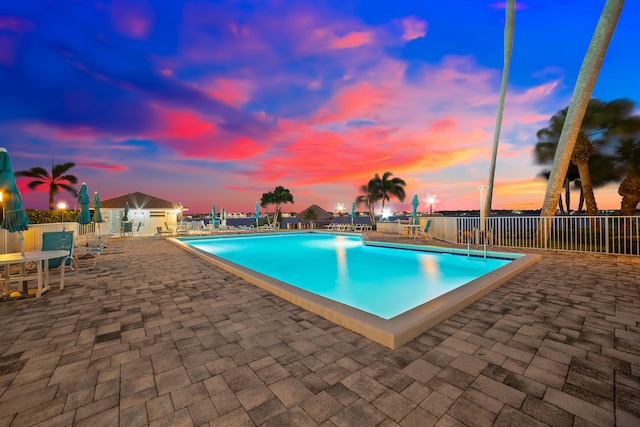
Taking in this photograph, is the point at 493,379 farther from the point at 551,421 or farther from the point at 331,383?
the point at 331,383

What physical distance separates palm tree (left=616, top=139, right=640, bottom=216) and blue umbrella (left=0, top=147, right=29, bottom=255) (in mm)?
22496

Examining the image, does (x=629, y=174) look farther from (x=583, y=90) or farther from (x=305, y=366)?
(x=305, y=366)

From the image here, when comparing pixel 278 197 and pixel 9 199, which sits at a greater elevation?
pixel 278 197

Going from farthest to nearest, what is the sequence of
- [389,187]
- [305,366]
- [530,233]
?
[389,187] → [530,233] → [305,366]

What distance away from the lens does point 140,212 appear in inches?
792

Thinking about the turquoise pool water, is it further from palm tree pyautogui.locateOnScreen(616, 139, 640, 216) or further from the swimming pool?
palm tree pyautogui.locateOnScreen(616, 139, 640, 216)

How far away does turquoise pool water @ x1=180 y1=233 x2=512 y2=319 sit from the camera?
5.68 m

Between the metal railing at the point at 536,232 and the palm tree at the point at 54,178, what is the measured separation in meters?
30.6

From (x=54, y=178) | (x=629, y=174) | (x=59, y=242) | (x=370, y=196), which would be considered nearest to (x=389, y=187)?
(x=370, y=196)

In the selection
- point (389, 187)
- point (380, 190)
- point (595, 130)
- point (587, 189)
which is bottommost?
point (587, 189)

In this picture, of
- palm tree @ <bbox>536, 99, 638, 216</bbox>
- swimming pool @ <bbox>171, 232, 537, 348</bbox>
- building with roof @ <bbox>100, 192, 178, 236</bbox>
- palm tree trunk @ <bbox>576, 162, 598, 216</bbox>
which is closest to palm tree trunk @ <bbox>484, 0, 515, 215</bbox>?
palm tree @ <bbox>536, 99, 638, 216</bbox>

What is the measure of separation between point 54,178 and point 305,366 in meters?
32.2

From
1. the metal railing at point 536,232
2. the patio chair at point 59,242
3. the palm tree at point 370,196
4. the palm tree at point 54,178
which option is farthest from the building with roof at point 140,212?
the palm tree at point 370,196

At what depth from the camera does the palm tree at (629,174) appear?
13.1m
